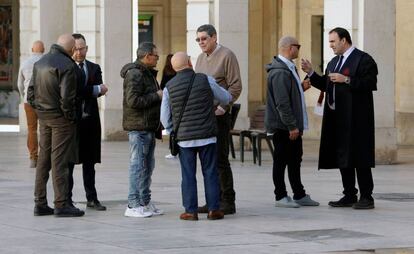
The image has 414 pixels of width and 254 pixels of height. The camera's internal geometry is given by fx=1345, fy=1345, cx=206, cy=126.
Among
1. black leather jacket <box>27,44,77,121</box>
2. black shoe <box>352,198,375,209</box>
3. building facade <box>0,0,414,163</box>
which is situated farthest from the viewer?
building facade <box>0,0,414,163</box>

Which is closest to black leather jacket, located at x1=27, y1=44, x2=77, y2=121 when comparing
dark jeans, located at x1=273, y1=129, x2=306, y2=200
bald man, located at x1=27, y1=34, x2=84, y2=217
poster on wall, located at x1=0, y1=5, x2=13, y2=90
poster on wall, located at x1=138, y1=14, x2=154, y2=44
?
bald man, located at x1=27, y1=34, x2=84, y2=217

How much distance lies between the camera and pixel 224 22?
78.8ft

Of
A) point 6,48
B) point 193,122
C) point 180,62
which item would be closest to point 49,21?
point 6,48

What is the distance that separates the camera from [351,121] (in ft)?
49.5

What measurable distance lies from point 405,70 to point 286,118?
12.1 m

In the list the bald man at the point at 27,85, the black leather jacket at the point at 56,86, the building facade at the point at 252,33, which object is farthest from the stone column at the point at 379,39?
the black leather jacket at the point at 56,86

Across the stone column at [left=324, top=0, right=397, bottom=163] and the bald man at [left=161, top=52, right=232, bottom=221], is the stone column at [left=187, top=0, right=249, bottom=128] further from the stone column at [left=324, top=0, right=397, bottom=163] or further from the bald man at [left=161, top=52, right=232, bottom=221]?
the bald man at [left=161, top=52, right=232, bottom=221]

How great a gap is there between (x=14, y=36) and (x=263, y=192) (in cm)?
2359

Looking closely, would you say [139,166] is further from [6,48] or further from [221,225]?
[6,48]

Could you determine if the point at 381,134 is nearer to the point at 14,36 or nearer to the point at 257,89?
the point at 257,89

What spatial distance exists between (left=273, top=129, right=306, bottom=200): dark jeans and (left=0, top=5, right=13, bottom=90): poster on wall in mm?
25208

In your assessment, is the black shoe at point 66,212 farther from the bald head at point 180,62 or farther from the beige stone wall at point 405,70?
the beige stone wall at point 405,70

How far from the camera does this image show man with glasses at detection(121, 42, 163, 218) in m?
14.0

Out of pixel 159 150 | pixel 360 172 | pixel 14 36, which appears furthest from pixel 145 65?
pixel 14 36
